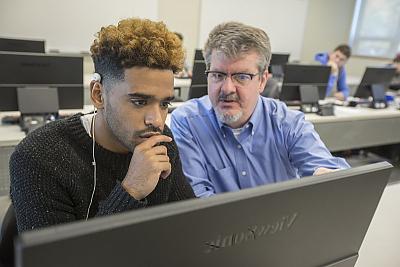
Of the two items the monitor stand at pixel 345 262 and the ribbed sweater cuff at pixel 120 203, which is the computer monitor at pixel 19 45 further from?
the monitor stand at pixel 345 262

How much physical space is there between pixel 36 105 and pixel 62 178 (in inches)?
63.0

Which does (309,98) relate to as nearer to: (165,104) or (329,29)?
(165,104)

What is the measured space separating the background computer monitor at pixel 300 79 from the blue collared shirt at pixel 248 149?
1581mm

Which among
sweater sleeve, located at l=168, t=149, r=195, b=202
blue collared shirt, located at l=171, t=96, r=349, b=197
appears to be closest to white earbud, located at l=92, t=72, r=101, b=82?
sweater sleeve, located at l=168, t=149, r=195, b=202

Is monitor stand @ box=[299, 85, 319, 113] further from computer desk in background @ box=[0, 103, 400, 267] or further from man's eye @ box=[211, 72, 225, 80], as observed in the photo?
man's eye @ box=[211, 72, 225, 80]

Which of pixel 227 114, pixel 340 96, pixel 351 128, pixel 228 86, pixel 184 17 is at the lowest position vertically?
pixel 351 128

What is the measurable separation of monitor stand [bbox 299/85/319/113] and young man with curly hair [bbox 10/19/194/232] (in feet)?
7.89

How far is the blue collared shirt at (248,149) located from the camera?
1366mm

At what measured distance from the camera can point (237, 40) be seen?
1357 mm

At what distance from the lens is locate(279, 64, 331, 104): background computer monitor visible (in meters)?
2.99

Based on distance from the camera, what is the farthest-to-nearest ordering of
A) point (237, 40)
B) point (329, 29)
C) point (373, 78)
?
point (329, 29), point (373, 78), point (237, 40)

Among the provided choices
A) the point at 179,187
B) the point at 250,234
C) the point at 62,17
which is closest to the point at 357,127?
the point at 179,187

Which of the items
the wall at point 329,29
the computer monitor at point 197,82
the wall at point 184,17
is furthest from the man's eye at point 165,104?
the wall at point 329,29

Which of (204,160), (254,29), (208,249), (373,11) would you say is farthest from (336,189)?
(373,11)
